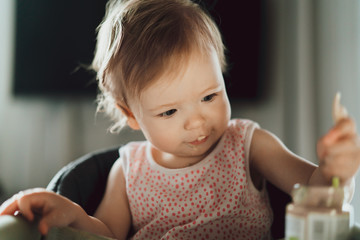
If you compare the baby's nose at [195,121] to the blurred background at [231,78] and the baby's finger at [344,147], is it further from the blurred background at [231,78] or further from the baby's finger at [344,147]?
the blurred background at [231,78]

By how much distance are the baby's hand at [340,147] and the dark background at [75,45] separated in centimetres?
124

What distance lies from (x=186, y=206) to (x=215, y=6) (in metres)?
1.09

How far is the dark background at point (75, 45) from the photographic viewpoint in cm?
182

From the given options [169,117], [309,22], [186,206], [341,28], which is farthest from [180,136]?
[309,22]

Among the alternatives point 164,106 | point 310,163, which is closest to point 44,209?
point 164,106

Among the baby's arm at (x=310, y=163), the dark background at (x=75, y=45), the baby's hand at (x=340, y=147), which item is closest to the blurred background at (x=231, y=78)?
the dark background at (x=75, y=45)

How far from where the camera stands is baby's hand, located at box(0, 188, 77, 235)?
2.51ft

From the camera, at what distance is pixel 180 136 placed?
2.81ft

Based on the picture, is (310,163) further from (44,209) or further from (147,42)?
(44,209)

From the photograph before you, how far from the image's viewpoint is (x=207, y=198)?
0.91 m

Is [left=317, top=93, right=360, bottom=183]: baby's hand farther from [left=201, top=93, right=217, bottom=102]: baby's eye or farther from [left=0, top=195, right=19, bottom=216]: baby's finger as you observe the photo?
[left=0, top=195, right=19, bottom=216]: baby's finger

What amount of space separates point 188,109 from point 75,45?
4.14 ft

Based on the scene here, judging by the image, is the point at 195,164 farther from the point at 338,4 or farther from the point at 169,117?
the point at 338,4

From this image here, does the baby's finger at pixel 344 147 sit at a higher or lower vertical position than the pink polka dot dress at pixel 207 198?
higher
